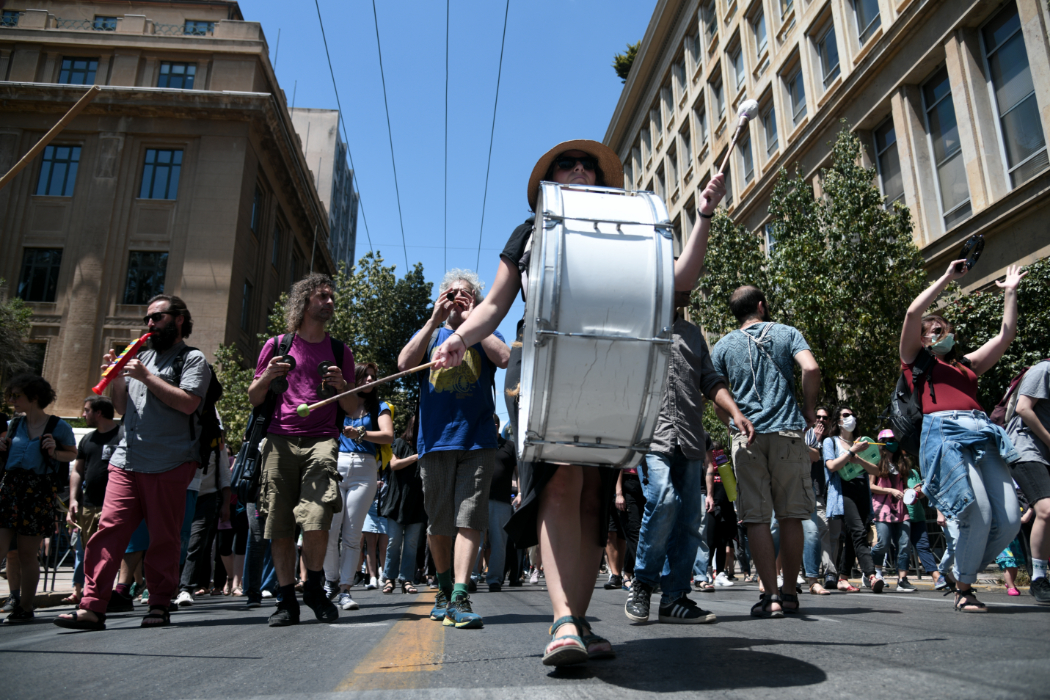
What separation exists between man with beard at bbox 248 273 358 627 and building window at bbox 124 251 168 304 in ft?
95.1

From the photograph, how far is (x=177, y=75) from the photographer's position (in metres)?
33.5

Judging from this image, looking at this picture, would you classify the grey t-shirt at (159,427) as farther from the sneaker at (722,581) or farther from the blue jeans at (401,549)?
the sneaker at (722,581)

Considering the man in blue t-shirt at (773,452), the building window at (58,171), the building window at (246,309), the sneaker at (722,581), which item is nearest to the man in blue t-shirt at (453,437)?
the man in blue t-shirt at (773,452)

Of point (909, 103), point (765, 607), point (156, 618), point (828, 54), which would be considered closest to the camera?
point (765, 607)

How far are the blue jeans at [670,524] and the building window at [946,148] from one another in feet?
52.2

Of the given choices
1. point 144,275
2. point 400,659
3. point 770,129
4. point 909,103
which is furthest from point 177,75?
point 400,659

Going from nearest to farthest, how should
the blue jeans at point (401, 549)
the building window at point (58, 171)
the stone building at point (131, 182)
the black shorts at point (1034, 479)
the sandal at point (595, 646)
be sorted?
1. the sandal at point (595, 646)
2. the black shorts at point (1034, 479)
3. the blue jeans at point (401, 549)
4. the stone building at point (131, 182)
5. the building window at point (58, 171)

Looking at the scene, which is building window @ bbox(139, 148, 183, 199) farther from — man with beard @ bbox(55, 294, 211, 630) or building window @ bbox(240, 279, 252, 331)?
man with beard @ bbox(55, 294, 211, 630)

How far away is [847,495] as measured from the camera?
7.90m

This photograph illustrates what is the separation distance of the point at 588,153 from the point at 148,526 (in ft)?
11.7

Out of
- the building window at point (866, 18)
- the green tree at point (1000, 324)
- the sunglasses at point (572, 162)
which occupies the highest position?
the building window at point (866, 18)

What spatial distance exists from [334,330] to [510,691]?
2781cm

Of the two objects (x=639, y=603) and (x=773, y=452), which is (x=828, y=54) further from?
(x=639, y=603)

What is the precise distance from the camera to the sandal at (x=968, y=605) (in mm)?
4168
